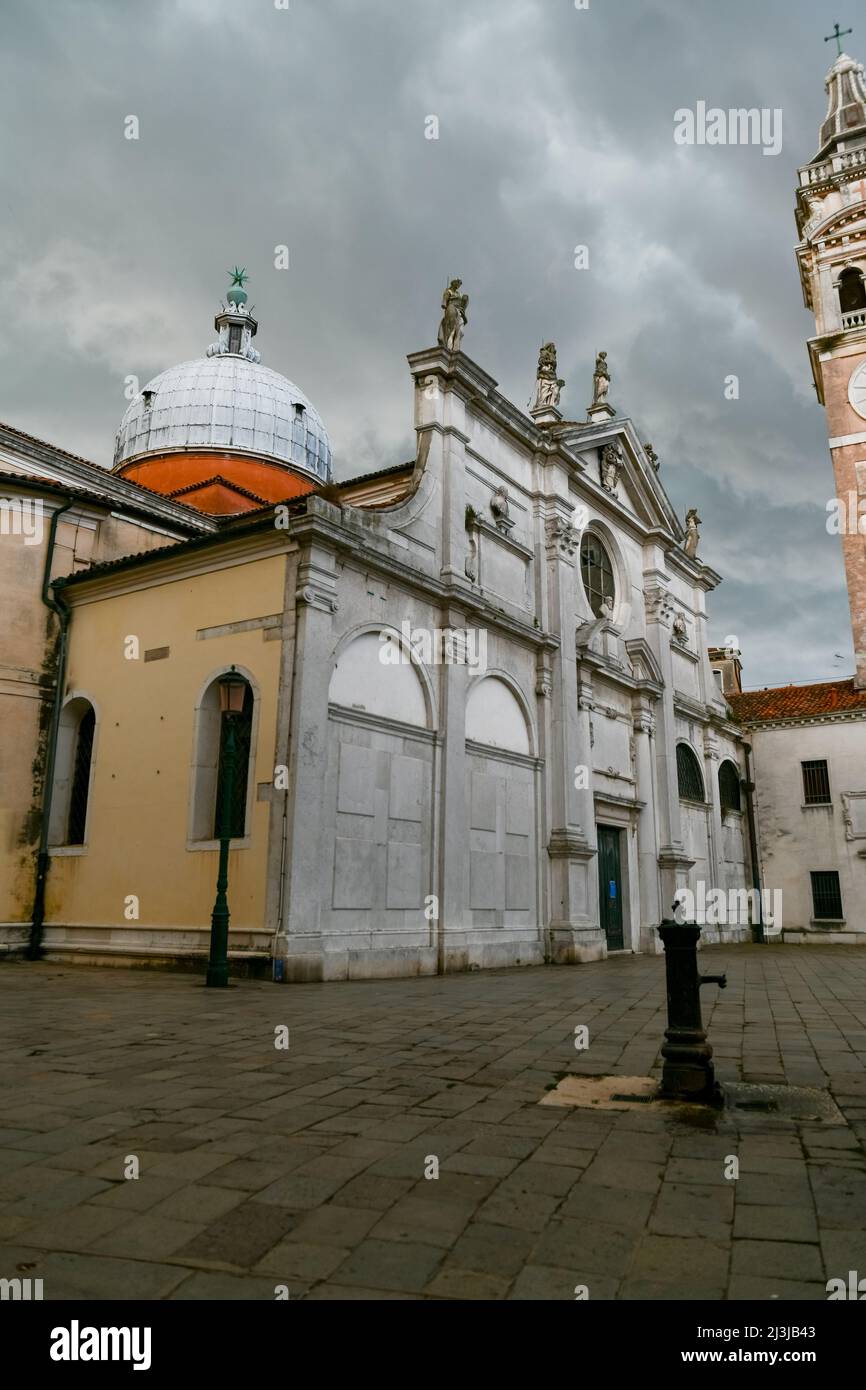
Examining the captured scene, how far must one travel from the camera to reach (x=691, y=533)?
29266 millimetres

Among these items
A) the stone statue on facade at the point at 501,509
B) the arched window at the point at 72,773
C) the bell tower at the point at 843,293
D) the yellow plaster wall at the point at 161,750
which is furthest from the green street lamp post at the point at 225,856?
the bell tower at the point at 843,293

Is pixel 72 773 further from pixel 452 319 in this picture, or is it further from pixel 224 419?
pixel 224 419

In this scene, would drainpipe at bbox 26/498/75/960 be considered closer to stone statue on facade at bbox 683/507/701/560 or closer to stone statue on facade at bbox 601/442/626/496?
stone statue on facade at bbox 601/442/626/496

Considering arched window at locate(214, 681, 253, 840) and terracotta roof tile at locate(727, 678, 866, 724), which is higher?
terracotta roof tile at locate(727, 678, 866, 724)

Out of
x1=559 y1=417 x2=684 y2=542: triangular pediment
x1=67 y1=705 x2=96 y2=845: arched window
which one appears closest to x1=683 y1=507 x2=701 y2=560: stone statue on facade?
x1=559 y1=417 x2=684 y2=542: triangular pediment

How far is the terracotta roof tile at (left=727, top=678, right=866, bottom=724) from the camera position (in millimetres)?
28781

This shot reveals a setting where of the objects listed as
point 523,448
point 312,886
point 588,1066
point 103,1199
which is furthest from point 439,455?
point 103,1199

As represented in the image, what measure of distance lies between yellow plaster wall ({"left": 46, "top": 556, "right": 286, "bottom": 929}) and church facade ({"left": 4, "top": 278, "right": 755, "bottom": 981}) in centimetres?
Result: 4

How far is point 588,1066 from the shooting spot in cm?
606

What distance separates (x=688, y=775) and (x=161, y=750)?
17.0 meters

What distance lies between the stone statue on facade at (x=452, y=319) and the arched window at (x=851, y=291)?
2132 cm

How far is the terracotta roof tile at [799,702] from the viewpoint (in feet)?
94.4

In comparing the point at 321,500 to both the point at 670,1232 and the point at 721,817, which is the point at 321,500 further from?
the point at 721,817

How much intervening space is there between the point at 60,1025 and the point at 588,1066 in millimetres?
4296
